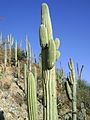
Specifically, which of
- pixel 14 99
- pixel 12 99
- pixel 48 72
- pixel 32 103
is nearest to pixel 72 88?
pixel 32 103

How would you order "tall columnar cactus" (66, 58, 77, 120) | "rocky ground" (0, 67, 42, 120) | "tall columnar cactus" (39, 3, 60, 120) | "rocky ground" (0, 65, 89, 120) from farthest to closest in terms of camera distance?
1. "rocky ground" (0, 65, 89, 120)
2. "rocky ground" (0, 67, 42, 120)
3. "tall columnar cactus" (66, 58, 77, 120)
4. "tall columnar cactus" (39, 3, 60, 120)

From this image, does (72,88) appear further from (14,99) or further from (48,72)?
(14,99)

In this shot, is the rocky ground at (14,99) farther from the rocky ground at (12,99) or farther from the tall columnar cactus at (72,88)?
the tall columnar cactus at (72,88)

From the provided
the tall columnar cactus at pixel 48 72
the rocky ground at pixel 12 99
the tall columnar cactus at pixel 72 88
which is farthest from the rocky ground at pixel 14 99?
the tall columnar cactus at pixel 48 72

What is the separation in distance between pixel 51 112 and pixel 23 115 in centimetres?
881

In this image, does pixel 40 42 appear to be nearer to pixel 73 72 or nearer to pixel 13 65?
pixel 73 72

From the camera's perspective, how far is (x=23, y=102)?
15000 millimetres

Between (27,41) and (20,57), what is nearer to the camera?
(27,41)

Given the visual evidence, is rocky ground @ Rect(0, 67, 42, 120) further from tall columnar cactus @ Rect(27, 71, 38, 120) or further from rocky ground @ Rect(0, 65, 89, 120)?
tall columnar cactus @ Rect(27, 71, 38, 120)

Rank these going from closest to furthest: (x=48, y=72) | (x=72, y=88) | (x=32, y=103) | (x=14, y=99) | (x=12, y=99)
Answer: (x=48, y=72)
(x=32, y=103)
(x=72, y=88)
(x=12, y=99)
(x=14, y=99)

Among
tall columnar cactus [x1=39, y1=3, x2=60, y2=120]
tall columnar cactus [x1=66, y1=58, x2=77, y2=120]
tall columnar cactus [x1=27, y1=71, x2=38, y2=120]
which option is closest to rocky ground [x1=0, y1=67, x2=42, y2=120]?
tall columnar cactus [x1=66, y1=58, x2=77, y2=120]

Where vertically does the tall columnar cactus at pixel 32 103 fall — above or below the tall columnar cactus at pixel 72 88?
below

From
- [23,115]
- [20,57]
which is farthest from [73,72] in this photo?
[20,57]

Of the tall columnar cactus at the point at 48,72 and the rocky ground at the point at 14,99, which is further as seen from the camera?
the rocky ground at the point at 14,99
